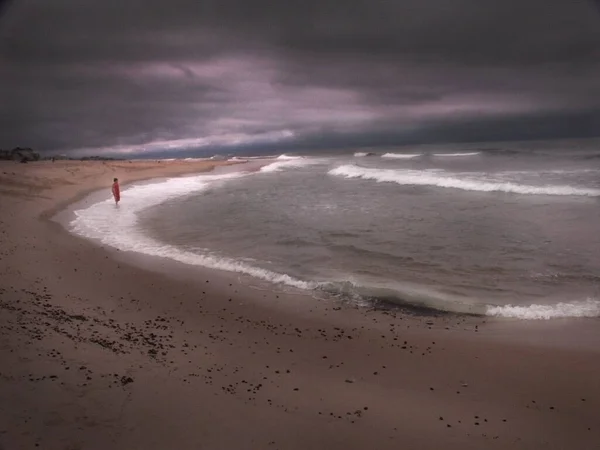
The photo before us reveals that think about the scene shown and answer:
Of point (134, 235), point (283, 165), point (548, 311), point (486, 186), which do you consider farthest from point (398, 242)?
point (283, 165)

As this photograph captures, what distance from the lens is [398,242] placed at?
12555mm

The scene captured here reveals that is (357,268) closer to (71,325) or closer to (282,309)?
(282,309)

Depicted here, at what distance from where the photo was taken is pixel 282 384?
509 cm

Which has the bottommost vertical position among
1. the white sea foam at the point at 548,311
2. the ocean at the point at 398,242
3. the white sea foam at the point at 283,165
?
the white sea foam at the point at 548,311

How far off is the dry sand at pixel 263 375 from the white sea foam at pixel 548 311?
427mm

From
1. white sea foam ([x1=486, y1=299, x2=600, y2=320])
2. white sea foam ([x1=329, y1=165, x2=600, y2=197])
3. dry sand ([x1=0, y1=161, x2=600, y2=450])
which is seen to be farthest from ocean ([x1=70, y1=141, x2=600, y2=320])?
dry sand ([x1=0, y1=161, x2=600, y2=450])

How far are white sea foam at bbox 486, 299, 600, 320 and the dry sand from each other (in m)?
0.43

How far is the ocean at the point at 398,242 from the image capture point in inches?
330

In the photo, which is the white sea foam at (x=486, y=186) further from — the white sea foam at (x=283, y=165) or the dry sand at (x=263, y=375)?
the white sea foam at (x=283, y=165)

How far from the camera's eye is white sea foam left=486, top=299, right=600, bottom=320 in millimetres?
7301

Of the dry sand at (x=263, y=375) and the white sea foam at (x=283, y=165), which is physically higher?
the white sea foam at (x=283, y=165)

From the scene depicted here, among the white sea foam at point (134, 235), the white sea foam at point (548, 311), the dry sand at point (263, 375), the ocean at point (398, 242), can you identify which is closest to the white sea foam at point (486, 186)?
the ocean at point (398, 242)

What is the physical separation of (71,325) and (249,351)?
2670mm

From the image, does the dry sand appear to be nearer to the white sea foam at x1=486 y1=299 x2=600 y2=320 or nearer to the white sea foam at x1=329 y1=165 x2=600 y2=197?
the white sea foam at x1=486 y1=299 x2=600 y2=320
